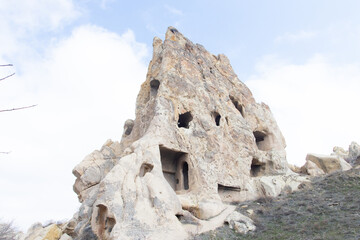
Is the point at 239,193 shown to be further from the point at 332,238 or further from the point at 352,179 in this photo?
the point at 332,238

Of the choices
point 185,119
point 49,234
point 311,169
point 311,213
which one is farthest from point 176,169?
point 311,169

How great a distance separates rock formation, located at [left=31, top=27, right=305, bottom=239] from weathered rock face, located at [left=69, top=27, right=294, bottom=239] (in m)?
0.03

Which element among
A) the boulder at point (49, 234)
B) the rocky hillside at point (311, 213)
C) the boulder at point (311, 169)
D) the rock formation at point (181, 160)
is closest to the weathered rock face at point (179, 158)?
the rock formation at point (181, 160)

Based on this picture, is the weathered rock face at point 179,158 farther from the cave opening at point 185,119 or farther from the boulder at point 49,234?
the boulder at point 49,234

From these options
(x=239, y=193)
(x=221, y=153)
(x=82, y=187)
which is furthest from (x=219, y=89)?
(x=82, y=187)

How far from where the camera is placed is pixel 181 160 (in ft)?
36.7

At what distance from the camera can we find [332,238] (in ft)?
22.1

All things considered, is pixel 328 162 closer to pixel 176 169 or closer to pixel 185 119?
pixel 185 119

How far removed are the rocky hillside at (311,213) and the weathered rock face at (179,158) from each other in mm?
1027

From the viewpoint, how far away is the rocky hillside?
24.1 feet

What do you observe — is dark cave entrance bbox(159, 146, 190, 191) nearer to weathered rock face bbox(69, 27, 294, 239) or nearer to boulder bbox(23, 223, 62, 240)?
weathered rock face bbox(69, 27, 294, 239)

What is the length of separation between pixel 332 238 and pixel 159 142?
18.9 feet

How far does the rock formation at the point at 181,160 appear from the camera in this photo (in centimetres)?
749

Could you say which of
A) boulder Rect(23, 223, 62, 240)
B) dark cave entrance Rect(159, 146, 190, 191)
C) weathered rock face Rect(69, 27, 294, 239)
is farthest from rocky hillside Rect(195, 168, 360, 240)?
boulder Rect(23, 223, 62, 240)
